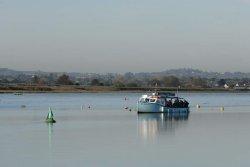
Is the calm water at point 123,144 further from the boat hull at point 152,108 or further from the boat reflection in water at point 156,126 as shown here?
the boat hull at point 152,108

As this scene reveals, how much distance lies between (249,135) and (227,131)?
12.4ft

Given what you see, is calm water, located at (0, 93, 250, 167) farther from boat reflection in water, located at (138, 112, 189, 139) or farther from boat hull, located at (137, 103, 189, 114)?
boat hull, located at (137, 103, 189, 114)

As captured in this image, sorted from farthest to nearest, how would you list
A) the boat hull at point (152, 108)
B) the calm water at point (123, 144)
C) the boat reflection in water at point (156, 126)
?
1. the boat hull at point (152, 108)
2. the boat reflection in water at point (156, 126)
3. the calm water at point (123, 144)

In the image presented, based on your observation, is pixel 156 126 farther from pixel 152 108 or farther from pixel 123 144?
pixel 152 108

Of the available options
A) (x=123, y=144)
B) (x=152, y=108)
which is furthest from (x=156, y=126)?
(x=152, y=108)

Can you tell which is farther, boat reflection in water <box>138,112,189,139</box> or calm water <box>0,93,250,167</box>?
boat reflection in water <box>138,112,189,139</box>

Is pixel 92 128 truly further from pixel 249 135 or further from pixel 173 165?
pixel 173 165

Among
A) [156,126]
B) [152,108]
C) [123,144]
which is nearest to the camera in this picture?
[123,144]

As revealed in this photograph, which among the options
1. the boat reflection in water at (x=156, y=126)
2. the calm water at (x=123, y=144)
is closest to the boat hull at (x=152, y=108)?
the boat reflection in water at (x=156, y=126)

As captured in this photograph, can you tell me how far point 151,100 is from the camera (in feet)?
239

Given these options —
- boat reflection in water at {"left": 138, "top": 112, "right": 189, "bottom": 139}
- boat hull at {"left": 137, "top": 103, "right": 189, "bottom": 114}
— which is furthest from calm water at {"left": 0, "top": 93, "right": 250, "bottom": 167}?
boat hull at {"left": 137, "top": 103, "right": 189, "bottom": 114}

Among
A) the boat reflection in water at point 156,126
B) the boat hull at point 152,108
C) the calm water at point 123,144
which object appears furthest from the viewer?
the boat hull at point 152,108

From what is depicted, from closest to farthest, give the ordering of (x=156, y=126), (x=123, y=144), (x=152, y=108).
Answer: (x=123, y=144) < (x=156, y=126) < (x=152, y=108)

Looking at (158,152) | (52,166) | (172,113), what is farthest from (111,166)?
(172,113)
